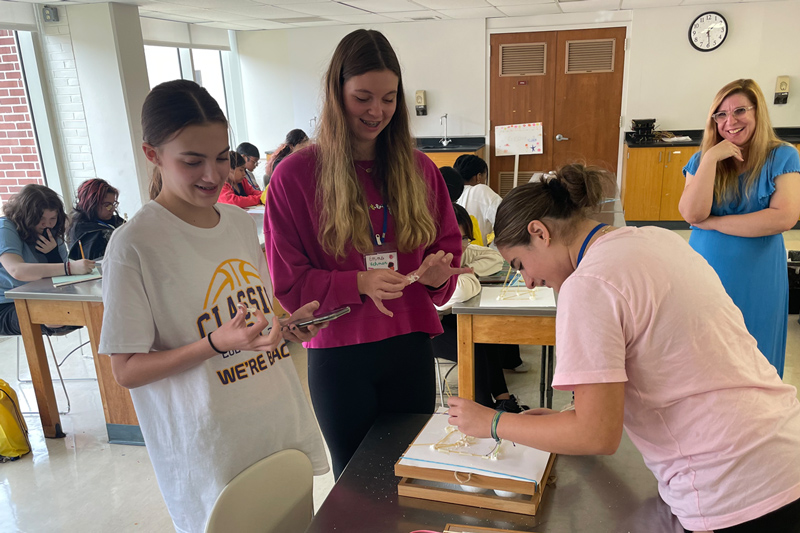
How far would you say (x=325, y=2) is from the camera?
5.50m

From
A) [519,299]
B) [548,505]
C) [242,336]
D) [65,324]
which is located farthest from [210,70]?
[548,505]

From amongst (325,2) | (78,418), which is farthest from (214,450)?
(325,2)

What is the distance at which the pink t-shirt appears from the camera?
92 cm

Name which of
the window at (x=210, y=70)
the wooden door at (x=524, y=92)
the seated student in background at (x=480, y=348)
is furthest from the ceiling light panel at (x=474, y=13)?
the seated student in background at (x=480, y=348)

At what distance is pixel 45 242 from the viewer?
328 cm

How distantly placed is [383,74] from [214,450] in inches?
36.2

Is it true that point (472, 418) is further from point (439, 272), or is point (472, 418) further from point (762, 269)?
point (762, 269)

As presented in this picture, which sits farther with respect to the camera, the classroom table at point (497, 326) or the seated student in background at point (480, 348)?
the seated student in background at point (480, 348)

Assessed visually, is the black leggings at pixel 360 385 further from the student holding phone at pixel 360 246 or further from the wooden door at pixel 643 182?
the wooden door at pixel 643 182

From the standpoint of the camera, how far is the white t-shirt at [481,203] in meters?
3.71

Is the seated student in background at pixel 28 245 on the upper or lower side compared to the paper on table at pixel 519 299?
upper

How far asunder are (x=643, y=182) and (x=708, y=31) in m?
1.87

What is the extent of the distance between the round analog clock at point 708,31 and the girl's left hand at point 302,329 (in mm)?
7081

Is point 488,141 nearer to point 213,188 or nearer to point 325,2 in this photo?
point 325,2
